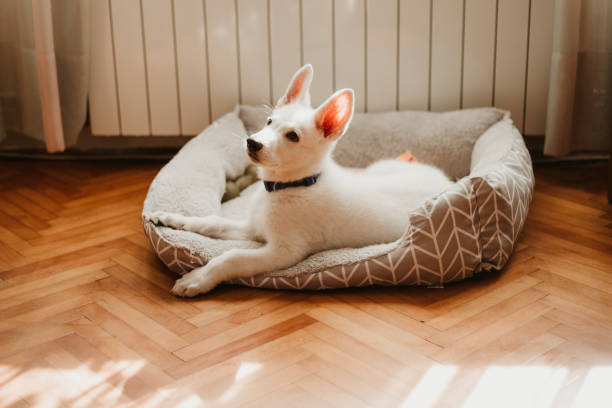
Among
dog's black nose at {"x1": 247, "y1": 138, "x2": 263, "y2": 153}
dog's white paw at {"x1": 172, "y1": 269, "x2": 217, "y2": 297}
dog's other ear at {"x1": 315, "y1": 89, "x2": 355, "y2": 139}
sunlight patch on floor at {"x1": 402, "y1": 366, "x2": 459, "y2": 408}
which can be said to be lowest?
sunlight patch on floor at {"x1": 402, "y1": 366, "x2": 459, "y2": 408}

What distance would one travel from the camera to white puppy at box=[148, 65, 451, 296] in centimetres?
190

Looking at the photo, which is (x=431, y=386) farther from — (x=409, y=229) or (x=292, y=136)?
(x=292, y=136)

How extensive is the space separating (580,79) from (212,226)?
1.64 metres

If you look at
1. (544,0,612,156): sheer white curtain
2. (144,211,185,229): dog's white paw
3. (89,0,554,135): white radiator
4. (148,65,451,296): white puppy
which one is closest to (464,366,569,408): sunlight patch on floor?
(148,65,451,296): white puppy

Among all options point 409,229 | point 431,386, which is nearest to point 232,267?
point 409,229

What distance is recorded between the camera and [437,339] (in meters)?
1.72

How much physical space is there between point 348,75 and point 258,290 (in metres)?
1.29

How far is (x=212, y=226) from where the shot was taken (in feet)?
7.12

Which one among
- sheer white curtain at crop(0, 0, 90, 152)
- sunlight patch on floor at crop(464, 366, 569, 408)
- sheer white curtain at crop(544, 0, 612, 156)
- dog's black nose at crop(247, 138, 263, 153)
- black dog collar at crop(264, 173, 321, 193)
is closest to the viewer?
sunlight patch on floor at crop(464, 366, 569, 408)

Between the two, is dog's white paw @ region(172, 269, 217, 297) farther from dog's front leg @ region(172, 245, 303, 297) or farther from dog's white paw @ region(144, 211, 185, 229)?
dog's white paw @ region(144, 211, 185, 229)

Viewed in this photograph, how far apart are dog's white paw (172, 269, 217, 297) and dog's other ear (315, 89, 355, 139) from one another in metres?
0.53

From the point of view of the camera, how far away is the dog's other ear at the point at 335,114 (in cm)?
184

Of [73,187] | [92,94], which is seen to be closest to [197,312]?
[73,187]

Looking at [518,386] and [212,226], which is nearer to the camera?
[518,386]
